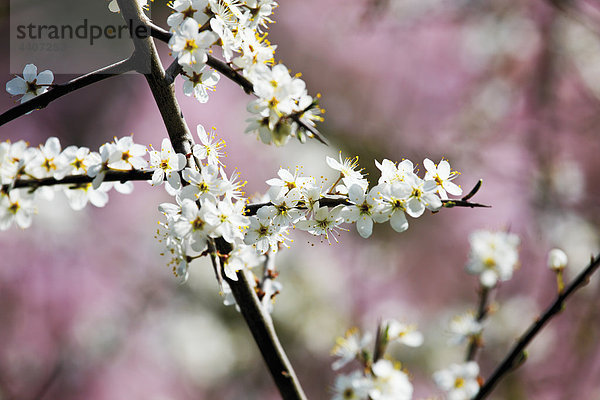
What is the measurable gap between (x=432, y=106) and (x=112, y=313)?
2816 mm

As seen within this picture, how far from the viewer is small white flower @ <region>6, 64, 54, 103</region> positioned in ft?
2.65

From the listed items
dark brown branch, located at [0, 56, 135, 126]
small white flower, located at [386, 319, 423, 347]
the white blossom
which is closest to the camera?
dark brown branch, located at [0, 56, 135, 126]

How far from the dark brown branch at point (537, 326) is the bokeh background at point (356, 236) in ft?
4.81

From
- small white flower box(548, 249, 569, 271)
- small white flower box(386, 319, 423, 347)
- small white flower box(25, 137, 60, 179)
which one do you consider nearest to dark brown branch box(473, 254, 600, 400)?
small white flower box(548, 249, 569, 271)

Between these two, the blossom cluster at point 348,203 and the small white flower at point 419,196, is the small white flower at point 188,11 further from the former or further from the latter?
the small white flower at point 419,196

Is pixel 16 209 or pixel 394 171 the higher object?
pixel 394 171

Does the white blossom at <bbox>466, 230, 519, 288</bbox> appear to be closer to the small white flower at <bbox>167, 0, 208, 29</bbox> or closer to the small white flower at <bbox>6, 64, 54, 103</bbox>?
the small white flower at <bbox>167, 0, 208, 29</bbox>

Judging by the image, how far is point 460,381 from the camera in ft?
3.94

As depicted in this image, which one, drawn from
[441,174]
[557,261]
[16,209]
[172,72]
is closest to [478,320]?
[557,261]

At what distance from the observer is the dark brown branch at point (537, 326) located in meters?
0.87

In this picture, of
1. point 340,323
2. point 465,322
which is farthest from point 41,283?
point 465,322

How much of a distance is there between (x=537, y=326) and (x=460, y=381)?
0.38 metres

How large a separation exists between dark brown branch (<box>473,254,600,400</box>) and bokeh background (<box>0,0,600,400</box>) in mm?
1466

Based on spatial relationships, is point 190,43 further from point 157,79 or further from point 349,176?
point 349,176
